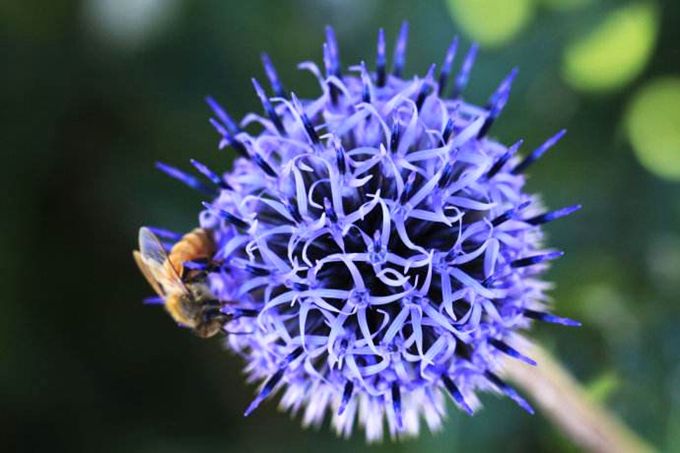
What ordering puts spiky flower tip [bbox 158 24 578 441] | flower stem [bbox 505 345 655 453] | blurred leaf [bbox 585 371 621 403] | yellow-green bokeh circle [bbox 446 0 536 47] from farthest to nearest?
yellow-green bokeh circle [bbox 446 0 536 47] < blurred leaf [bbox 585 371 621 403] < flower stem [bbox 505 345 655 453] < spiky flower tip [bbox 158 24 578 441]

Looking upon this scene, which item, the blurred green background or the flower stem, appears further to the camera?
the blurred green background

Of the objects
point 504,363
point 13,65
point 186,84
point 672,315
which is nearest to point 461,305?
point 504,363

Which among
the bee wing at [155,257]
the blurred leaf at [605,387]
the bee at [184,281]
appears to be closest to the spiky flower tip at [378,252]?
the bee at [184,281]

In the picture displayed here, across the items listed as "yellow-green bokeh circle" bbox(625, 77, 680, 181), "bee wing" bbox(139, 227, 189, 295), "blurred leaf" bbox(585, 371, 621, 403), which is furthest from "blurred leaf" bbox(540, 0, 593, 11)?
"bee wing" bbox(139, 227, 189, 295)

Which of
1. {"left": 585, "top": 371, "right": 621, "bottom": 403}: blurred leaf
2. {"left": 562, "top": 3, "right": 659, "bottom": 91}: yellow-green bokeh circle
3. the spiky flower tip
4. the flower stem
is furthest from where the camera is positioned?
{"left": 562, "top": 3, "right": 659, "bottom": 91}: yellow-green bokeh circle

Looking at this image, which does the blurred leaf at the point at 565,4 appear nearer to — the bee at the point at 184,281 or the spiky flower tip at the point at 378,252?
the spiky flower tip at the point at 378,252

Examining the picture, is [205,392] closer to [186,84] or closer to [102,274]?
[102,274]

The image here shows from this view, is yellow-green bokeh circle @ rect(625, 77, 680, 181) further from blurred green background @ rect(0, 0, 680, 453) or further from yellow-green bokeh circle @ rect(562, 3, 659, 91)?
yellow-green bokeh circle @ rect(562, 3, 659, 91)
